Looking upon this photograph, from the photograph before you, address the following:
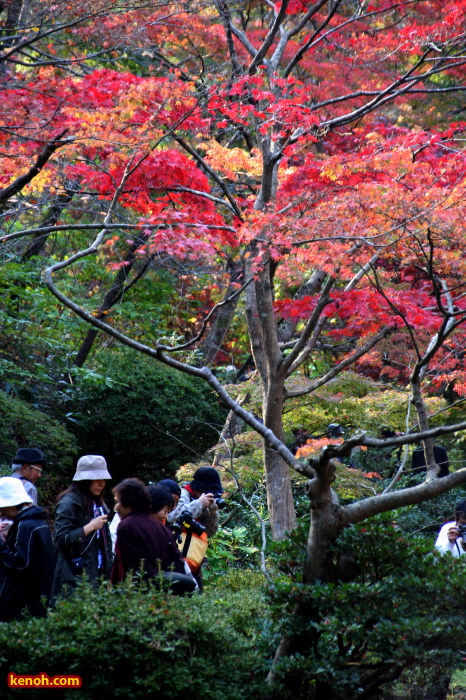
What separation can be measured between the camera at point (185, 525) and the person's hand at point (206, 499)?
129 millimetres

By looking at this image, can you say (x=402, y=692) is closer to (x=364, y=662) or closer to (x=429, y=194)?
(x=364, y=662)

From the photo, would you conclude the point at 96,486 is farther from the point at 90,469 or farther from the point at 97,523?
the point at 97,523

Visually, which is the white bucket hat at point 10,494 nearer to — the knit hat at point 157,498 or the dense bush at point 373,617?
the knit hat at point 157,498

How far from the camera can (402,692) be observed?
4.12 meters

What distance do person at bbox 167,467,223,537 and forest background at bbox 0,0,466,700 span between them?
1.72ft

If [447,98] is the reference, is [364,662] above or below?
below

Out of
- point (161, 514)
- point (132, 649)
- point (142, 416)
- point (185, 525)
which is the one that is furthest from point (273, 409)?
point (142, 416)

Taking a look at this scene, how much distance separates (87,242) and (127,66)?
11.6 ft

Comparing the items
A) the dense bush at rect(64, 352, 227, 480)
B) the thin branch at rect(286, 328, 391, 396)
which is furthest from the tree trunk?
the dense bush at rect(64, 352, 227, 480)

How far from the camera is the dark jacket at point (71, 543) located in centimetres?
391

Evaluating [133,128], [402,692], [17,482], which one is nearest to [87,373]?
[133,128]

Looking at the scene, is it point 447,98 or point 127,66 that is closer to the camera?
point 447,98

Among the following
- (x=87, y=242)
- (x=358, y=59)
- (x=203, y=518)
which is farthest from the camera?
(x=87, y=242)

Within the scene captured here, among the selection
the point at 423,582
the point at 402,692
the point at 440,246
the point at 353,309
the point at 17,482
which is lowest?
the point at 402,692
